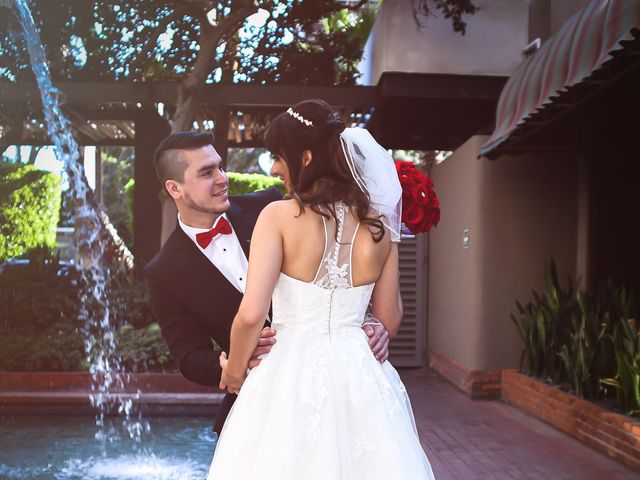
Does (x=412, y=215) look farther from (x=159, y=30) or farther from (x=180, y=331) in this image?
(x=159, y=30)

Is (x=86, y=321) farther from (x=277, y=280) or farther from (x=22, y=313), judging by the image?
(x=277, y=280)

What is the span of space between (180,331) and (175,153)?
0.77 metres

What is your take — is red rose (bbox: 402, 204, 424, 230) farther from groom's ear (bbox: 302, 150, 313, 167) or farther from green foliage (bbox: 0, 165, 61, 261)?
green foliage (bbox: 0, 165, 61, 261)

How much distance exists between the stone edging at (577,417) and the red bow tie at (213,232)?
4.07 meters

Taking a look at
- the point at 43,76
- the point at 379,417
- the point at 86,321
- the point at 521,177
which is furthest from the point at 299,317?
the point at 43,76

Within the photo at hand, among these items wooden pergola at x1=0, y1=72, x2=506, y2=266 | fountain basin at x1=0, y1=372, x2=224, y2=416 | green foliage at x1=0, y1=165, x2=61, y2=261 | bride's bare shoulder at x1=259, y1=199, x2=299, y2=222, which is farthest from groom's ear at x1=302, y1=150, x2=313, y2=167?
green foliage at x1=0, y1=165, x2=61, y2=261

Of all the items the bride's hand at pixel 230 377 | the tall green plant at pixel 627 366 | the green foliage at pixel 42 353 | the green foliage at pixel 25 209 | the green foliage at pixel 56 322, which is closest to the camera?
the bride's hand at pixel 230 377

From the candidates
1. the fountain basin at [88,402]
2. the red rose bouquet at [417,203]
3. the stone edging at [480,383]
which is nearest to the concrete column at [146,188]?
the fountain basin at [88,402]

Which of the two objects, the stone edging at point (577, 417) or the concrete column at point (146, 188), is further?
the concrete column at point (146, 188)

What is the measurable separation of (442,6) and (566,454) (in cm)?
A: 754

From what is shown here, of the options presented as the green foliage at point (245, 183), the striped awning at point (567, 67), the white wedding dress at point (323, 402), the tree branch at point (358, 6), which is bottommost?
the white wedding dress at point (323, 402)

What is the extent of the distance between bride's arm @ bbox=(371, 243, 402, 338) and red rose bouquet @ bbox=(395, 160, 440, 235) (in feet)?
1.18

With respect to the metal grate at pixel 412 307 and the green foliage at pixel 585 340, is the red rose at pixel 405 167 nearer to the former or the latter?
the green foliage at pixel 585 340

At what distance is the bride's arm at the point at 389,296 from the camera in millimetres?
3102
